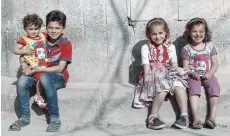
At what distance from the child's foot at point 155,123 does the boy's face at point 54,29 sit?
127cm

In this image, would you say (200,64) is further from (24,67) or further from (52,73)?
(24,67)

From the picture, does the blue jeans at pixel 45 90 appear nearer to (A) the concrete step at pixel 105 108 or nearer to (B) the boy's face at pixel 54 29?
(A) the concrete step at pixel 105 108

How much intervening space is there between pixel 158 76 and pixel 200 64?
19.6 inches

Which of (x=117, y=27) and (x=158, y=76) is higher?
(x=117, y=27)

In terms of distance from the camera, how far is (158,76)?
4.40 metres

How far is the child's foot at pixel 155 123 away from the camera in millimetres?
4188

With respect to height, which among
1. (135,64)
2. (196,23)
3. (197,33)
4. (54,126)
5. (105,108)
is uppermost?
(196,23)

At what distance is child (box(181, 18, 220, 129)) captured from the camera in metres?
4.35

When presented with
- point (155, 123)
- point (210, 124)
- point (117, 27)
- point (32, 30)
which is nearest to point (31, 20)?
point (32, 30)

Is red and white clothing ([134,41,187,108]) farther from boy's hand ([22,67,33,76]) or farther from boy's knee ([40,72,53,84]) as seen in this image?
boy's hand ([22,67,33,76])

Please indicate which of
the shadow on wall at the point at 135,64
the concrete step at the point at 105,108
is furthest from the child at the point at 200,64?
the shadow on wall at the point at 135,64

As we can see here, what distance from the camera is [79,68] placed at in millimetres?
4988

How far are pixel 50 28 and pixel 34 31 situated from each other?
198mm

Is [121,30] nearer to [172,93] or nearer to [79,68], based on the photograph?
[79,68]
